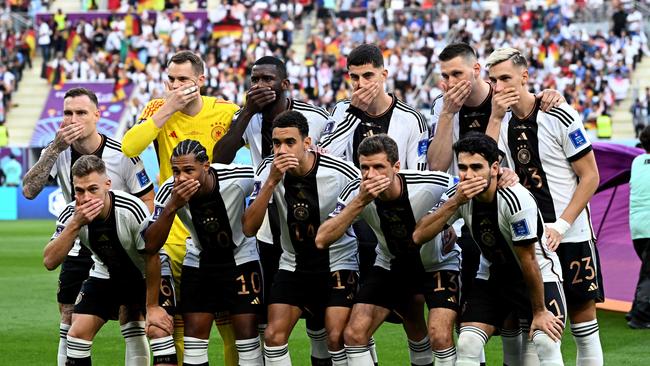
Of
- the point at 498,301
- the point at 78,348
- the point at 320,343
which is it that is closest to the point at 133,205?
the point at 78,348

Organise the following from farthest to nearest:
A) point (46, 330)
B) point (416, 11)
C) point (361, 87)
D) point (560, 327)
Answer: point (416, 11)
point (46, 330)
point (361, 87)
point (560, 327)

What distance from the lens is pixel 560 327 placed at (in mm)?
6820

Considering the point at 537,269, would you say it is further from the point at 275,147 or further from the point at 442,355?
the point at 275,147

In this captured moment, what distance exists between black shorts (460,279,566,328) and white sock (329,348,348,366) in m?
0.81

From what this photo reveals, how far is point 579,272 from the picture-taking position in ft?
24.4

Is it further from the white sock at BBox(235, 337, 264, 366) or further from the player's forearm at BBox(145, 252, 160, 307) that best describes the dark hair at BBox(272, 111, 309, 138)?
the white sock at BBox(235, 337, 264, 366)

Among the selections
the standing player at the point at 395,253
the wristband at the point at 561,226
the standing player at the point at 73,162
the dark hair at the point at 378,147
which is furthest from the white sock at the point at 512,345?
the standing player at the point at 73,162

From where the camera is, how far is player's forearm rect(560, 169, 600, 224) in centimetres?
728

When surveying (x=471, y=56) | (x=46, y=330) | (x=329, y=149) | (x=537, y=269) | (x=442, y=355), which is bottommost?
(x=46, y=330)

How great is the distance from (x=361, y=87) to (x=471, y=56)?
0.76m

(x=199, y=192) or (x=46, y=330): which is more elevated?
(x=199, y=192)

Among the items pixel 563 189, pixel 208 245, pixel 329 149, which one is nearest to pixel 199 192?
pixel 208 245

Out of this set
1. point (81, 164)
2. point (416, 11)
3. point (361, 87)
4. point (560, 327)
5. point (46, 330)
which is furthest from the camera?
point (416, 11)

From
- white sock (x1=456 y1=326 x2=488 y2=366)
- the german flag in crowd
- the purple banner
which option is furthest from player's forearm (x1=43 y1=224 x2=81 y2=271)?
the german flag in crowd
